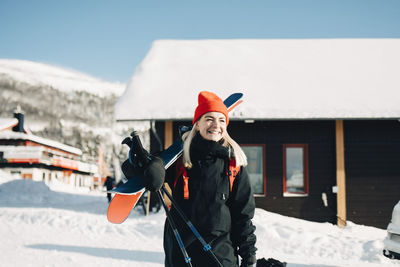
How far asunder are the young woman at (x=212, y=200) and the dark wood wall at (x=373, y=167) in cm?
920

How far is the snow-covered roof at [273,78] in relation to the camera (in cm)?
1012

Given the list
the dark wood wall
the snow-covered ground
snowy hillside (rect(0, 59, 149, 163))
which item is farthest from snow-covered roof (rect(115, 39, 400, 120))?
snowy hillside (rect(0, 59, 149, 163))

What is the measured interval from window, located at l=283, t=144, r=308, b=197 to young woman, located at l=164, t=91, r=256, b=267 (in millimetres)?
8577

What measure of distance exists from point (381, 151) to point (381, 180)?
876mm

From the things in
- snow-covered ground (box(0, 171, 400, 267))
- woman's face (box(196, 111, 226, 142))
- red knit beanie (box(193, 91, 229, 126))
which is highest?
red knit beanie (box(193, 91, 229, 126))

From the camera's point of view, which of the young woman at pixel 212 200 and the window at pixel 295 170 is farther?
the window at pixel 295 170

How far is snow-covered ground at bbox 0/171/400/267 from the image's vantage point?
603 cm

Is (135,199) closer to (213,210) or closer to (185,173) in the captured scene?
(185,173)

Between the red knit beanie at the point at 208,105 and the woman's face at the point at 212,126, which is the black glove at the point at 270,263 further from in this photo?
the red knit beanie at the point at 208,105

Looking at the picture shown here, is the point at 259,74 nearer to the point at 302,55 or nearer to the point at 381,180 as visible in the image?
the point at 302,55

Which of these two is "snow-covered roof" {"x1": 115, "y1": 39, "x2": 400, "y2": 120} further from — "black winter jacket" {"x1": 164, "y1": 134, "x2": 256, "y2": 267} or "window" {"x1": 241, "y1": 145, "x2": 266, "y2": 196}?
"black winter jacket" {"x1": 164, "y1": 134, "x2": 256, "y2": 267}

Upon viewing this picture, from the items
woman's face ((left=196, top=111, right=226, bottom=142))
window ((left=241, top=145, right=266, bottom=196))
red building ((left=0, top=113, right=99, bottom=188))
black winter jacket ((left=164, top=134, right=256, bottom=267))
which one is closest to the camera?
black winter jacket ((left=164, top=134, right=256, bottom=267))

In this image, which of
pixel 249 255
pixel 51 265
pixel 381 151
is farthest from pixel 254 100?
pixel 249 255

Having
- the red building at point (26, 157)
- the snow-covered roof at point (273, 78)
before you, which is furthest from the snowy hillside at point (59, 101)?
the snow-covered roof at point (273, 78)
